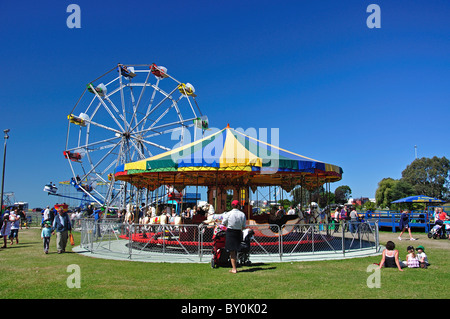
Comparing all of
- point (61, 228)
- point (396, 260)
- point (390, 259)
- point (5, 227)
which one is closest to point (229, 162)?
point (390, 259)

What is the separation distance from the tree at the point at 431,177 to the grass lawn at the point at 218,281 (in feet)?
202

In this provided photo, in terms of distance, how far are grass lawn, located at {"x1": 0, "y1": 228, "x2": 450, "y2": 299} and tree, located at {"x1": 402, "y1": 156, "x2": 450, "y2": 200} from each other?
202 feet

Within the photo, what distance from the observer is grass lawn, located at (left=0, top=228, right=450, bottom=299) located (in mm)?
6055

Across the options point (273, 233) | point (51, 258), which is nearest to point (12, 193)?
point (51, 258)

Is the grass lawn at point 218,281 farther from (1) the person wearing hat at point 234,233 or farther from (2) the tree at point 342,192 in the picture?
(2) the tree at point 342,192

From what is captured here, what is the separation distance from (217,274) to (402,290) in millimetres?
3645

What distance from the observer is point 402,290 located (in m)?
6.28

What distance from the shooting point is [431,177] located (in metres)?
64.5

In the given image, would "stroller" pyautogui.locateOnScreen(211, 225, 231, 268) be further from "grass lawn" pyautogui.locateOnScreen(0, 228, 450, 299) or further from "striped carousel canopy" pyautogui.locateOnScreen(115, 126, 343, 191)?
"striped carousel canopy" pyautogui.locateOnScreen(115, 126, 343, 191)

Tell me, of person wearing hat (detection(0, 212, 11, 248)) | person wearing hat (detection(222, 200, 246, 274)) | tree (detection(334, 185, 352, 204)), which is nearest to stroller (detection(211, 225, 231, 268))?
person wearing hat (detection(222, 200, 246, 274))

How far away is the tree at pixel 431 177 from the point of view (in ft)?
208

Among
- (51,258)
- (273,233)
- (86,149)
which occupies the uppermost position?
(86,149)
